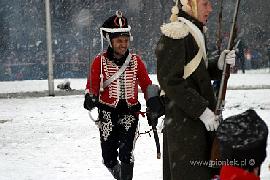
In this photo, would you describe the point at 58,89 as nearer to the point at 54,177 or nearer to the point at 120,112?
the point at 54,177

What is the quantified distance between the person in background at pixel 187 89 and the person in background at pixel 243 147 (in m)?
0.63

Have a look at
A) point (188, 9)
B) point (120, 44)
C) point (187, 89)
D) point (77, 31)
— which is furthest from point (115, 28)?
point (77, 31)

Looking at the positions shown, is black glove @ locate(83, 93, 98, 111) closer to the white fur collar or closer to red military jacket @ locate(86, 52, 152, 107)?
red military jacket @ locate(86, 52, 152, 107)

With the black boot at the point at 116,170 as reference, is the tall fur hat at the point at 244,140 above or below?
above

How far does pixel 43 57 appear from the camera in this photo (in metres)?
18.6

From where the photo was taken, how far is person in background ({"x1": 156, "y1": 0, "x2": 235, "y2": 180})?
323 centimetres

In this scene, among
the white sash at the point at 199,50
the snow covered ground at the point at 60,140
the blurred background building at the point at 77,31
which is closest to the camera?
the white sash at the point at 199,50

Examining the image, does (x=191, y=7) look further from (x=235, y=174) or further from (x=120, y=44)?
(x=120, y=44)

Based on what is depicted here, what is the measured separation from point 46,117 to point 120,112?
5.97 meters

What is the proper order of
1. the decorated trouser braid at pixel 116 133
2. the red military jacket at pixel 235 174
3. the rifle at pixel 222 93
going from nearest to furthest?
the red military jacket at pixel 235 174
the rifle at pixel 222 93
the decorated trouser braid at pixel 116 133

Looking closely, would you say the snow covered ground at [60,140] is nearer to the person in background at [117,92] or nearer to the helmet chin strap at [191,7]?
the person in background at [117,92]

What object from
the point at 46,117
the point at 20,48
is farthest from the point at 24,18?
the point at 46,117

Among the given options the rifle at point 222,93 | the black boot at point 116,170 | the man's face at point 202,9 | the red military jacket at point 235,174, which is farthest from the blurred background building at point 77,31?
the red military jacket at point 235,174

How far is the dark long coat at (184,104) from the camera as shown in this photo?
3.23 metres
